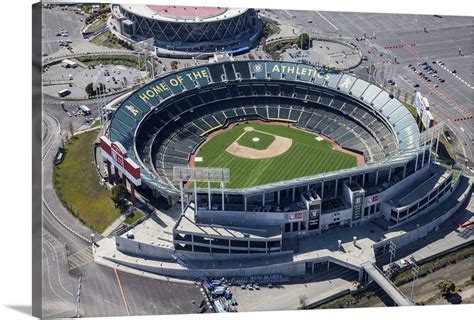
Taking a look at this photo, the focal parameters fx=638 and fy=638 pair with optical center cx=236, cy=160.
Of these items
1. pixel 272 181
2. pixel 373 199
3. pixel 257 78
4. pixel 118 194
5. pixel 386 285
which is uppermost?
pixel 257 78

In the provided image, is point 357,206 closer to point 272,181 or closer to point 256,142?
point 272,181

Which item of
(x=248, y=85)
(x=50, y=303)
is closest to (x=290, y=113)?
(x=248, y=85)

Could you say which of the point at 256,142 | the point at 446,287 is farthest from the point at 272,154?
the point at 446,287

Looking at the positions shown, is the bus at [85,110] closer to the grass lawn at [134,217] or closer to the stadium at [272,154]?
the stadium at [272,154]

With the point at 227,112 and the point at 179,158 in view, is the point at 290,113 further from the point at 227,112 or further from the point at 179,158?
the point at 179,158

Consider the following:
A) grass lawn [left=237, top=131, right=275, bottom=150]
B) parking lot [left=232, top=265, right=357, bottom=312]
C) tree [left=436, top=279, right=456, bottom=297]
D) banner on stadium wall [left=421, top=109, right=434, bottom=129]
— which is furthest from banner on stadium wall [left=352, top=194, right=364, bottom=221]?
grass lawn [left=237, top=131, right=275, bottom=150]
